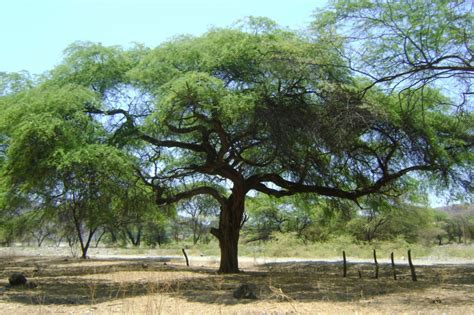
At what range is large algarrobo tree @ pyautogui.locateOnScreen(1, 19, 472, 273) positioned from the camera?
552 inches

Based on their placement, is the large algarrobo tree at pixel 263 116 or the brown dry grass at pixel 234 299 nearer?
the brown dry grass at pixel 234 299

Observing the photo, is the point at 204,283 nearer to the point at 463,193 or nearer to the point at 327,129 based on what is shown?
the point at 327,129

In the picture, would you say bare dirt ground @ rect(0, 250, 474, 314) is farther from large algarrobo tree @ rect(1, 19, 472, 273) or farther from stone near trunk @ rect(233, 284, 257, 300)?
large algarrobo tree @ rect(1, 19, 472, 273)

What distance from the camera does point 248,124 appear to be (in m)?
14.8

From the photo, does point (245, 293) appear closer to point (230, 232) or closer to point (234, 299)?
point (234, 299)

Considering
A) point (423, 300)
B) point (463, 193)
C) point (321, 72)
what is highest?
point (321, 72)

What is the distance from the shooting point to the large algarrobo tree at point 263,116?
14.0 metres

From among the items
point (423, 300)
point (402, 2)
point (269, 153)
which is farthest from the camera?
point (269, 153)

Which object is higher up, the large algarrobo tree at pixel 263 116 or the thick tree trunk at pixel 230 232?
the large algarrobo tree at pixel 263 116

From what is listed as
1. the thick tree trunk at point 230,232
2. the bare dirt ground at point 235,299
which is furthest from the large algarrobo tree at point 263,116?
the bare dirt ground at point 235,299

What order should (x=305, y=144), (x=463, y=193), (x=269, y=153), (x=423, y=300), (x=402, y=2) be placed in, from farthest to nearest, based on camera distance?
(x=463, y=193) < (x=269, y=153) < (x=305, y=144) < (x=402, y=2) < (x=423, y=300)

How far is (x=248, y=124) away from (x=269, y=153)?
7.09 feet

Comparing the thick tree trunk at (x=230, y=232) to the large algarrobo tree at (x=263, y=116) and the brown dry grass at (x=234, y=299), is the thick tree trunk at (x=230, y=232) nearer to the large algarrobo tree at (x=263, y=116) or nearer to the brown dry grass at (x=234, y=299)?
the large algarrobo tree at (x=263, y=116)

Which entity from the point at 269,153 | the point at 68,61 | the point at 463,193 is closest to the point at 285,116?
the point at 269,153
